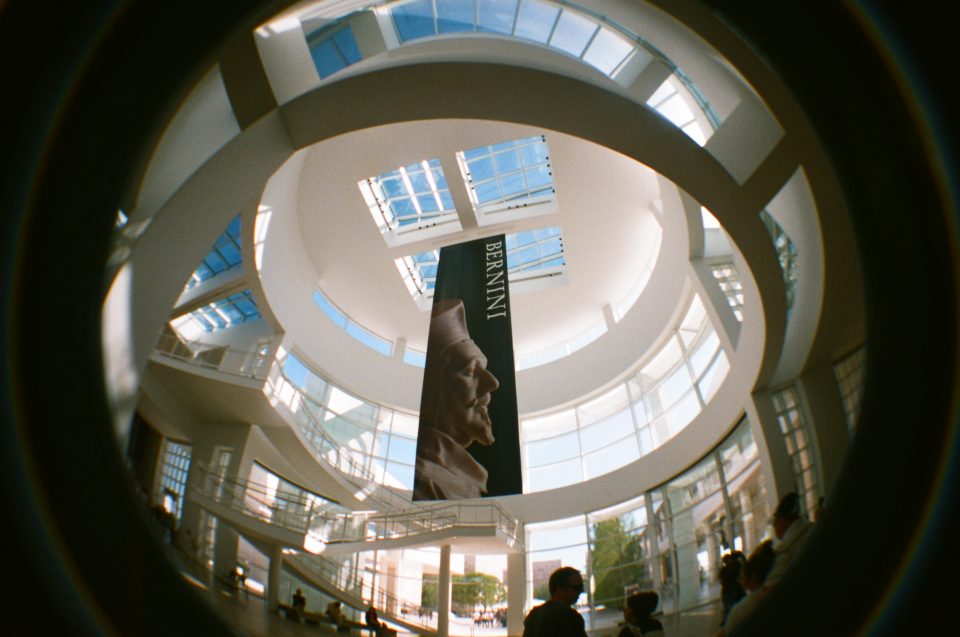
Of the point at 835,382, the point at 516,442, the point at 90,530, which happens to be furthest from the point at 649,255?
the point at 90,530

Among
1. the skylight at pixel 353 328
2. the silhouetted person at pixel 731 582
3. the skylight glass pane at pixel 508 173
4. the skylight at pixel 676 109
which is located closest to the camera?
the silhouetted person at pixel 731 582

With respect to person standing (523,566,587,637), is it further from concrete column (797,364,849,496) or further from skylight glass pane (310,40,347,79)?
skylight glass pane (310,40,347,79)

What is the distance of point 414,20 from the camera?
388 centimetres

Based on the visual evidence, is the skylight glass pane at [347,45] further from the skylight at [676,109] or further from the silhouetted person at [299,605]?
the silhouetted person at [299,605]

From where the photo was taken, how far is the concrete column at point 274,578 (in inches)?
70.1

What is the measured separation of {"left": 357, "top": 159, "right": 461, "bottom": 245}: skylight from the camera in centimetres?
1289

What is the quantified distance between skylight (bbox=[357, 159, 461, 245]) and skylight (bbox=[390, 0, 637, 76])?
8.76 m

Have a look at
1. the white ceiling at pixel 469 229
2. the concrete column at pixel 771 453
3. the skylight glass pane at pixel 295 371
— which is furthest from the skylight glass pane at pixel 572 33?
the skylight glass pane at pixel 295 371

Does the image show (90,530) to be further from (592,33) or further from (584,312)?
(584,312)

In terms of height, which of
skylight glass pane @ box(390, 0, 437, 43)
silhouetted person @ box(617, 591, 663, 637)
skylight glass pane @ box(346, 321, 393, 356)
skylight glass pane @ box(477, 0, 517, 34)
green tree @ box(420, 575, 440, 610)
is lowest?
green tree @ box(420, 575, 440, 610)

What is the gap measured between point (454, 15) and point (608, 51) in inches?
50.3

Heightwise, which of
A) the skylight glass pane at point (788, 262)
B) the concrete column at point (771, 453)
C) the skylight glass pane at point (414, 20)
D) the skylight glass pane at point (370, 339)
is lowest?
the concrete column at point (771, 453)

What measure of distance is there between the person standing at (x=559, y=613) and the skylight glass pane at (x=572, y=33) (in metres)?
3.38

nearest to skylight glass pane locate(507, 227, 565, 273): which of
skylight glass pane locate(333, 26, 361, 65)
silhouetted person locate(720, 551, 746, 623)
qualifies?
skylight glass pane locate(333, 26, 361, 65)
